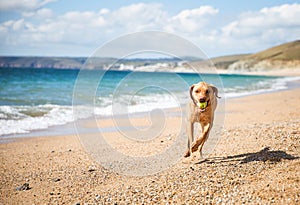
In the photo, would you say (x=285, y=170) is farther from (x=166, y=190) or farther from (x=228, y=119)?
(x=228, y=119)

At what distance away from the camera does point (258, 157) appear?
720 centimetres

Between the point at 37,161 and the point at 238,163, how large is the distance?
537 cm

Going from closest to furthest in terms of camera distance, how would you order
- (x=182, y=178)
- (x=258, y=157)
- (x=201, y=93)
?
(x=182, y=178) < (x=201, y=93) < (x=258, y=157)

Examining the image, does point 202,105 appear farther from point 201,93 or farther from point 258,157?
point 258,157

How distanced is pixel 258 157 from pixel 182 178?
213 centimetres

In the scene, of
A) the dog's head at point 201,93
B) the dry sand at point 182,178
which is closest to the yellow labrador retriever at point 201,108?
the dog's head at point 201,93

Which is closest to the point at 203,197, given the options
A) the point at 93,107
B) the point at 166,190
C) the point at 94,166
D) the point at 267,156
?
the point at 166,190

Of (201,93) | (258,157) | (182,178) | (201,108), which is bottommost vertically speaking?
(182,178)

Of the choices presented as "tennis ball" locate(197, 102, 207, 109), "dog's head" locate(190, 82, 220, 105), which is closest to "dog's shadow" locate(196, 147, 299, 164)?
"tennis ball" locate(197, 102, 207, 109)

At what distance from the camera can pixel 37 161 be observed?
28.4 ft

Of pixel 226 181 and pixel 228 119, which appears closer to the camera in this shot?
pixel 226 181

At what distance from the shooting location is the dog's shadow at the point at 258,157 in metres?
6.96

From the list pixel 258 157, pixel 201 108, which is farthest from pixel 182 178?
pixel 258 157

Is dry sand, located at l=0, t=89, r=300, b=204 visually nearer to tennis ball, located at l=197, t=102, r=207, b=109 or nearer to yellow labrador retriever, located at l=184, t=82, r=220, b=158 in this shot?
yellow labrador retriever, located at l=184, t=82, r=220, b=158
